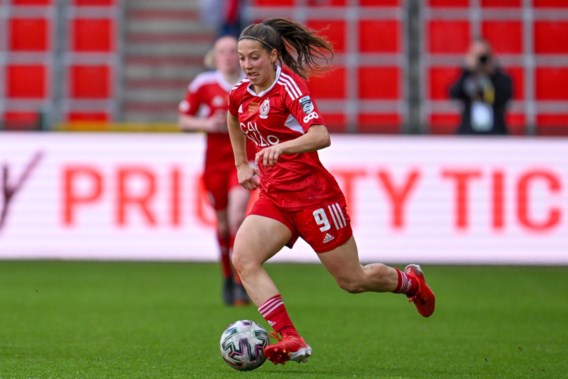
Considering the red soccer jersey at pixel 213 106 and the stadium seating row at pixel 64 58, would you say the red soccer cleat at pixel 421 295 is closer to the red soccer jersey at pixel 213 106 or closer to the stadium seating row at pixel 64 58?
the red soccer jersey at pixel 213 106

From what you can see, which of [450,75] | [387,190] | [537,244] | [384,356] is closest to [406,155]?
[387,190]

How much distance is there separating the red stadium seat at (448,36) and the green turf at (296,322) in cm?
476

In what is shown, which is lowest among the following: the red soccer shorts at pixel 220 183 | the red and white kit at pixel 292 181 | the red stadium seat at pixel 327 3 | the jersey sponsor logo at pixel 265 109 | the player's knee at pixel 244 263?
the player's knee at pixel 244 263

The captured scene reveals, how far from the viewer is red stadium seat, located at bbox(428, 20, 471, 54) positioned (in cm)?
1894

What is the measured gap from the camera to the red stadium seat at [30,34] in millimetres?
19203

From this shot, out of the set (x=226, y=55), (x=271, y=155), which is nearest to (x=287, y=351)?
(x=271, y=155)

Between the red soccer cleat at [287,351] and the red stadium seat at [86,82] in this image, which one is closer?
the red soccer cleat at [287,351]

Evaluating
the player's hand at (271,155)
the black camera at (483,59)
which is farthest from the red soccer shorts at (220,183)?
the black camera at (483,59)

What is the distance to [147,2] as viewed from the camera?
66.0 feet

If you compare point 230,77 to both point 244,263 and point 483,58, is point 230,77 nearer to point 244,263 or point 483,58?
point 244,263

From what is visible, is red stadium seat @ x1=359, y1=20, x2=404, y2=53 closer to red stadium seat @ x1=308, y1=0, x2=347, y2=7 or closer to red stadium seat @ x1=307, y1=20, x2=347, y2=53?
red stadium seat @ x1=307, y1=20, x2=347, y2=53

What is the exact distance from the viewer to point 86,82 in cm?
1911

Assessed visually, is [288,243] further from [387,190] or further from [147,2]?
[147,2]

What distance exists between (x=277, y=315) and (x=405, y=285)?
3.74 feet
